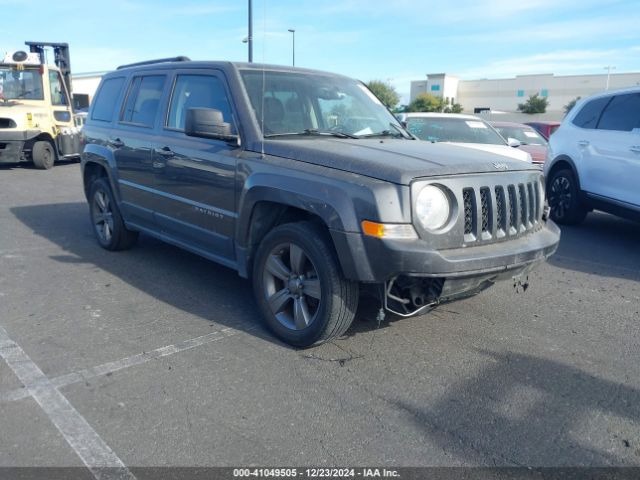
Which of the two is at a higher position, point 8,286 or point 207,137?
point 207,137

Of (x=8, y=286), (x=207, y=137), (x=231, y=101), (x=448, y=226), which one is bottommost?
(x=8, y=286)

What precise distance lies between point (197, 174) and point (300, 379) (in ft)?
6.38

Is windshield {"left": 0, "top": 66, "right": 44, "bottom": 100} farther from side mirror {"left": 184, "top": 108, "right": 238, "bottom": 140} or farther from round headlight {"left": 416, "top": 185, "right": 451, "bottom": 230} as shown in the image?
round headlight {"left": 416, "top": 185, "right": 451, "bottom": 230}

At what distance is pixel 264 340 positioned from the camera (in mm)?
3973

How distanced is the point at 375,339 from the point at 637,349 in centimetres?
184

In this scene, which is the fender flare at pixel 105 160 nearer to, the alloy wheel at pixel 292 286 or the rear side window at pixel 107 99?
the rear side window at pixel 107 99

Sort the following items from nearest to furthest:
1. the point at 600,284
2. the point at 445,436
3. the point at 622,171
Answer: the point at 445,436 < the point at 600,284 < the point at 622,171

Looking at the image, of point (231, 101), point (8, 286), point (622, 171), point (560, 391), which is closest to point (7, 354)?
point (8, 286)

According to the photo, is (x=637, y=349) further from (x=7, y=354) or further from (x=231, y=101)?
(x=7, y=354)

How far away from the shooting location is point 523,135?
11.9m

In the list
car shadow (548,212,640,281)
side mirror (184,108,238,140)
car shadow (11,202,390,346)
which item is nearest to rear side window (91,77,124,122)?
car shadow (11,202,390,346)

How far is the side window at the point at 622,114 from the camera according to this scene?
6.93 meters

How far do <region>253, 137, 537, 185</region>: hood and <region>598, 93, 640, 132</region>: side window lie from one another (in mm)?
3753

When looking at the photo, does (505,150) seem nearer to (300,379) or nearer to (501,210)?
(501,210)
